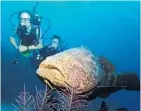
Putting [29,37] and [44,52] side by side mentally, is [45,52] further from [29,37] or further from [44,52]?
[29,37]

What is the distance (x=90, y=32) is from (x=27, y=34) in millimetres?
1917

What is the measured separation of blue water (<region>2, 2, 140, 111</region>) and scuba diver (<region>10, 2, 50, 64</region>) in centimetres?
37

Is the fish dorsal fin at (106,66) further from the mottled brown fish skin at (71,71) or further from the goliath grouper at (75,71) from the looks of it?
the mottled brown fish skin at (71,71)

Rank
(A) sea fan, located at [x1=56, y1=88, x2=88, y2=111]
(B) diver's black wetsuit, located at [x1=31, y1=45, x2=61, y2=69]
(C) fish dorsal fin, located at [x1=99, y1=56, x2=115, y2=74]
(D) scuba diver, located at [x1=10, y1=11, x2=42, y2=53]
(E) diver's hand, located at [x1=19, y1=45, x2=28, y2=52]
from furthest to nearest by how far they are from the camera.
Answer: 1. (E) diver's hand, located at [x1=19, y1=45, x2=28, y2=52]
2. (B) diver's black wetsuit, located at [x1=31, y1=45, x2=61, y2=69]
3. (D) scuba diver, located at [x1=10, y1=11, x2=42, y2=53]
4. (C) fish dorsal fin, located at [x1=99, y1=56, x2=115, y2=74]
5. (A) sea fan, located at [x1=56, y1=88, x2=88, y2=111]

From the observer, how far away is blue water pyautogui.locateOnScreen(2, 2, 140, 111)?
5.78 meters

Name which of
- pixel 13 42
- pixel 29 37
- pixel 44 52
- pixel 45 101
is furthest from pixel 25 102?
pixel 13 42

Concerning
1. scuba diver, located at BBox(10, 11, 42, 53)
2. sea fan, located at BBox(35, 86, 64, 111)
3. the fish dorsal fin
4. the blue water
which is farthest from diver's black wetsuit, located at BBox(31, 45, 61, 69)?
sea fan, located at BBox(35, 86, 64, 111)

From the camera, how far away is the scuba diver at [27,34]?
4855mm

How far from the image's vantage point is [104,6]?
5.98 metres

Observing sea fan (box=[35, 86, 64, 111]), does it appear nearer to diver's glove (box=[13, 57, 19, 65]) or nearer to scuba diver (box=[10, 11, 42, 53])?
scuba diver (box=[10, 11, 42, 53])

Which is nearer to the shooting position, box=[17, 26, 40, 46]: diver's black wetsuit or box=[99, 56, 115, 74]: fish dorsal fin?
box=[99, 56, 115, 74]: fish dorsal fin

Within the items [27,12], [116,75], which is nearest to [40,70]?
[116,75]

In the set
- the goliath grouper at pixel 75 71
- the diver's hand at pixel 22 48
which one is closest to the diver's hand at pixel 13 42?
the diver's hand at pixel 22 48

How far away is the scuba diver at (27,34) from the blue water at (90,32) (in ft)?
1.21
